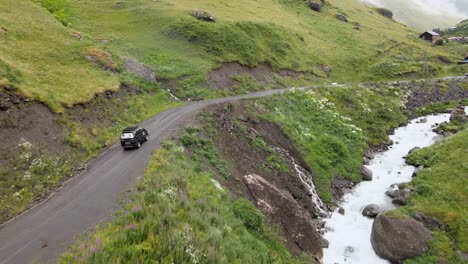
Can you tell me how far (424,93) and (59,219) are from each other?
76665 millimetres

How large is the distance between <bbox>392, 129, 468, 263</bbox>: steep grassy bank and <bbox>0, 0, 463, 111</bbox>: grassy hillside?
31.8 metres

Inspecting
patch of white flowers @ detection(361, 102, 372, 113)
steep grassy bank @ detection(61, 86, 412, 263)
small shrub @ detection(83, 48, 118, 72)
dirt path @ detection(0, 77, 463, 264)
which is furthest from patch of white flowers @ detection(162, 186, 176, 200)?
patch of white flowers @ detection(361, 102, 372, 113)

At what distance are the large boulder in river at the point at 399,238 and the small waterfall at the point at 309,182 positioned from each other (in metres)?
5.36

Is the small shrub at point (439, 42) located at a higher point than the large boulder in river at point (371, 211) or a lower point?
lower

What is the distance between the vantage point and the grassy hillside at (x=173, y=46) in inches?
1542

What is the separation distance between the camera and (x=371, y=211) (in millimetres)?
33250

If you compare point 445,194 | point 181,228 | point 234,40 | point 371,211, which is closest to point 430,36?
point 234,40

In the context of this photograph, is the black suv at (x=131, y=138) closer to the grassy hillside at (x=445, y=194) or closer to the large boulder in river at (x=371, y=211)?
the large boulder in river at (x=371, y=211)

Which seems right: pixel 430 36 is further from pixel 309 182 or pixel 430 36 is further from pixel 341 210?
pixel 341 210

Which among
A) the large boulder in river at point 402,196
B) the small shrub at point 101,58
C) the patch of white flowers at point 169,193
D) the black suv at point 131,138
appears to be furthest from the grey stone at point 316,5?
the patch of white flowers at point 169,193

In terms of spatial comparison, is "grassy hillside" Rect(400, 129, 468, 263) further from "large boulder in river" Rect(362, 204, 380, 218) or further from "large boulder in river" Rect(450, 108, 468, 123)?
"large boulder in river" Rect(450, 108, 468, 123)

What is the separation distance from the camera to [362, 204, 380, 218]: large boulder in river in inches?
1302

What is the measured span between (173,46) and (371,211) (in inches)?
1785

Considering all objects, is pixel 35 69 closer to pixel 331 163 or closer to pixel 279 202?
pixel 279 202
